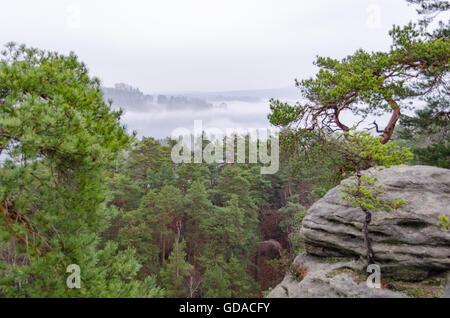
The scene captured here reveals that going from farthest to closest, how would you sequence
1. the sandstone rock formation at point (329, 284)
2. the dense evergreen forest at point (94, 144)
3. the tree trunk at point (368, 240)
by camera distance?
the tree trunk at point (368, 240) → the sandstone rock formation at point (329, 284) → the dense evergreen forest at point (94, 144)

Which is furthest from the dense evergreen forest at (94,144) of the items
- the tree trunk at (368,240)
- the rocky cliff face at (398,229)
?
the rocky cliff face at (398,229)

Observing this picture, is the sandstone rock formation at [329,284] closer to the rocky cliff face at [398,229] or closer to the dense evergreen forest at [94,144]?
the rocky cliff face at [398,229]

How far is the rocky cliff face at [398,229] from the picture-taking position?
199 inches

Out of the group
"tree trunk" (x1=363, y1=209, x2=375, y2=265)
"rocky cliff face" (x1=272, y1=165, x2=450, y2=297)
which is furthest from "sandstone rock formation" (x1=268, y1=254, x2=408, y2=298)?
"tree trunk" (x1=363, y1=209, x2=375, y2=265)

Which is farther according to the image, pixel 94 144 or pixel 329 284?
pixel 329 284

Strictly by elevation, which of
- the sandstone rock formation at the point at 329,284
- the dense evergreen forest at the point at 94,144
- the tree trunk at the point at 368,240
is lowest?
the sandstone rock formation at the point at 329,284

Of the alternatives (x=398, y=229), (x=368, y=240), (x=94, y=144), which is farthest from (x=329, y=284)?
(x=94, y=144)

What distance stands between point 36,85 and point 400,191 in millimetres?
7584

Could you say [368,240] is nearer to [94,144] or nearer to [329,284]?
[329,284]

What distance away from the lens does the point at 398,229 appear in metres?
5.38

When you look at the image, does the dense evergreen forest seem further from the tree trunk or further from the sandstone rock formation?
the sandstone rock formation

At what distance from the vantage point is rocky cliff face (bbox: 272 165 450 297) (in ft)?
16.6
